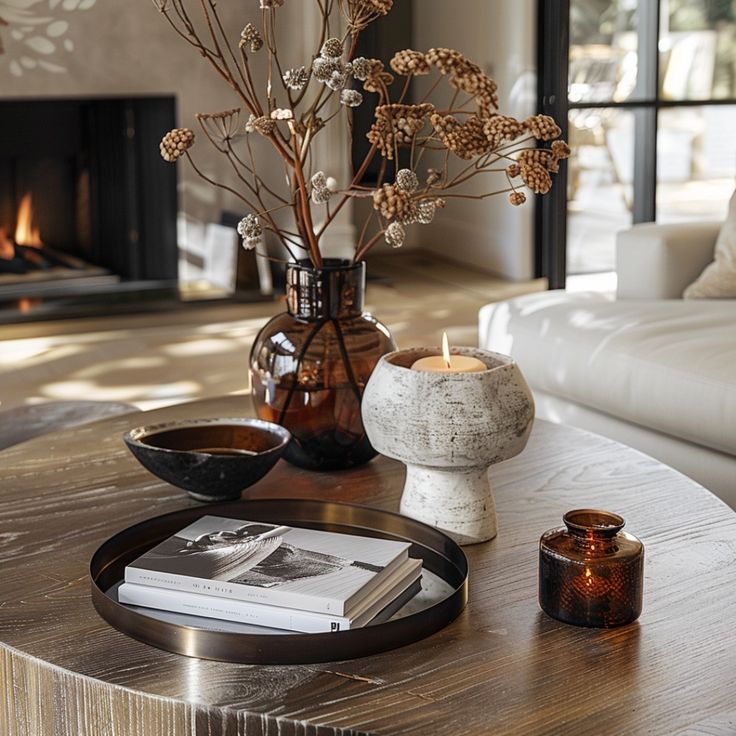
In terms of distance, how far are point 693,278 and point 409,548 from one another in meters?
1.77

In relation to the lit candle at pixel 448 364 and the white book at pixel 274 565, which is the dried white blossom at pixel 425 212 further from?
the white book at pixel 274 565

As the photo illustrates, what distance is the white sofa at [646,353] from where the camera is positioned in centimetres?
214

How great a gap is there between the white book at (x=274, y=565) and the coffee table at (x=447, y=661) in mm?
74

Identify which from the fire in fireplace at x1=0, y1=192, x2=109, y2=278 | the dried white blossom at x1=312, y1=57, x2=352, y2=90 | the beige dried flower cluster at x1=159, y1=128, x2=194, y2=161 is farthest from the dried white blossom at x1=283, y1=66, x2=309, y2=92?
the fire in fireplace at x1=0, y1=192, x2=109, y2=278

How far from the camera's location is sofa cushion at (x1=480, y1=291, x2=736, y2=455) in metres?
2.13

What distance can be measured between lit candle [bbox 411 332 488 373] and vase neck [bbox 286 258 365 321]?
250mm

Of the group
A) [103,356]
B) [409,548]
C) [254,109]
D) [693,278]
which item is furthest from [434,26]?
[409,548]

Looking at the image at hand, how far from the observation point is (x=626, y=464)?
1567 mm

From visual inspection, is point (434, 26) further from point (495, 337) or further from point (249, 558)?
point (249, 558)

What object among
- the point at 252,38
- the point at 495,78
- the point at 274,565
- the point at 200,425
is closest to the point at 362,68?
the point at 252,38

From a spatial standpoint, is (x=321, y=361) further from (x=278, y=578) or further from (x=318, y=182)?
(x=278, y=578)

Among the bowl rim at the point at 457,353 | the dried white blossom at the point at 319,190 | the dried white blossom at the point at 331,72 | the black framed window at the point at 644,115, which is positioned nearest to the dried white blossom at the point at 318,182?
the dried white blossom at the point at 319,190

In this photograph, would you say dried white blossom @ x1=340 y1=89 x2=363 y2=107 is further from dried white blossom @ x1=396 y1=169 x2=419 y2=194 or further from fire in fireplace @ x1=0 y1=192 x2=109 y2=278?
fire in fireplace @ x1=0 y1=192 x2=109 y2=278

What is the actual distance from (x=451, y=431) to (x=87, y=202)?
3921 millimetres
